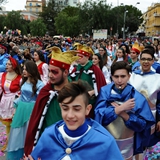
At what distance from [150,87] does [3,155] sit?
3163 millimetres

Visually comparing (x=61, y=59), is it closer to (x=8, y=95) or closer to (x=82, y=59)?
(x=82, y=59)

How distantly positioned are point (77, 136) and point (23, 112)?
7.88 ft

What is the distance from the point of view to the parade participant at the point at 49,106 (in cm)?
313

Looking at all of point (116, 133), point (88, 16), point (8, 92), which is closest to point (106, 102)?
point (116, 133)

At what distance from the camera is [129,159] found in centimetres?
339

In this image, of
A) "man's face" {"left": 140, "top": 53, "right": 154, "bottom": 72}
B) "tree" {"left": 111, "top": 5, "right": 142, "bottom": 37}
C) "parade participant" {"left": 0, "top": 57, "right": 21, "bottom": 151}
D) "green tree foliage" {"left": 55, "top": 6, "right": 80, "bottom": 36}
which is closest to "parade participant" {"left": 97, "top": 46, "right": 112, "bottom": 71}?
"parade participant" {"left": 0, "top": 57, "right": 21, "bottom": 151}

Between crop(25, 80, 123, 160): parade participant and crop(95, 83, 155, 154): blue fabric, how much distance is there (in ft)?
2.94

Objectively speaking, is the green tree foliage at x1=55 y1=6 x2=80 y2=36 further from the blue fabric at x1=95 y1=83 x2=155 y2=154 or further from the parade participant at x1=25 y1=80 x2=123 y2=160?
the parade participant at x1=25 y1=80 x2=123 y2=160

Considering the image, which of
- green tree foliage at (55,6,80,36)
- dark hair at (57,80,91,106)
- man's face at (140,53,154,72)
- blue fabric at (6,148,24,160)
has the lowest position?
blue fabric at (6,148,24,160)

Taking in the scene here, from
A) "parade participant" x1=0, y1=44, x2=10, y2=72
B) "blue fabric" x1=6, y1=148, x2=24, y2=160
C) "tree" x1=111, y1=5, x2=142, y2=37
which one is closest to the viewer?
"blue fabric" x1=6, y1=148, x2=24, y2=160

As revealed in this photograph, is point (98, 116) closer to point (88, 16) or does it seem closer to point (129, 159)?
point (129, 159)

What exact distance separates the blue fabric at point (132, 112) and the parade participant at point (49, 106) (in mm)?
523

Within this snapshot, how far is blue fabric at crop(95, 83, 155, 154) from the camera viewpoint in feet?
10.2

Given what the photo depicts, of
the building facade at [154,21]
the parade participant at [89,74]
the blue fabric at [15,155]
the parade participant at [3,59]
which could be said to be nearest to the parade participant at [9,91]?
the blue fabric at [15,155]
